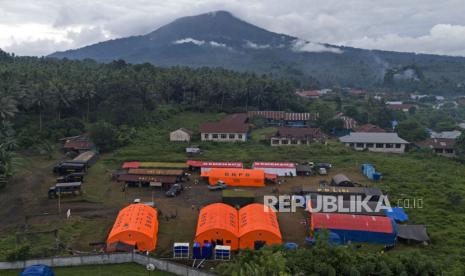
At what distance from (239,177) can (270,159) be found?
8.29 metres

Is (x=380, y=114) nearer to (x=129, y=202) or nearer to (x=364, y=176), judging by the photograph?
(x=364, y=176)

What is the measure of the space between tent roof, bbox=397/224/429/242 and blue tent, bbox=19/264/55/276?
18897mm

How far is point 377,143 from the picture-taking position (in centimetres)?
4669

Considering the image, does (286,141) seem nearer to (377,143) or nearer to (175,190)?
(377,143)

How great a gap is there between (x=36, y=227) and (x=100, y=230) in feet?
13.1

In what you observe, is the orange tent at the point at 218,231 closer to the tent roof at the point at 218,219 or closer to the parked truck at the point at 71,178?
the tent roof at the point at 218,219

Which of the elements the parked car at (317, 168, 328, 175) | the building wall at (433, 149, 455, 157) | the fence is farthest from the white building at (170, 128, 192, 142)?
the building wall at (433, 149, 455, 157)

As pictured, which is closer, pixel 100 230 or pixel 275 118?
pixel 100 230

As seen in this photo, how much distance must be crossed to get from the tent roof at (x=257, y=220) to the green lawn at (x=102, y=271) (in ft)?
18.5

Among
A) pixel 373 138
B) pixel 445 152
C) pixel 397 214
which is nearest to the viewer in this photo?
pixel 397 214

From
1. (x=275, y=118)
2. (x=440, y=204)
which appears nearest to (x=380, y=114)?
(x=275, y=118)

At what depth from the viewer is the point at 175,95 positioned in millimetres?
67312

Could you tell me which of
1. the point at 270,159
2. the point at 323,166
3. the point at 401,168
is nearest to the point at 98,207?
the point at 270,159

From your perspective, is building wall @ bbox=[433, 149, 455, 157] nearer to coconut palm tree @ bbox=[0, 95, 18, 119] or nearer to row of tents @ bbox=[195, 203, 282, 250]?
row of tents @ bbox=[195, 203, 282, 250]
